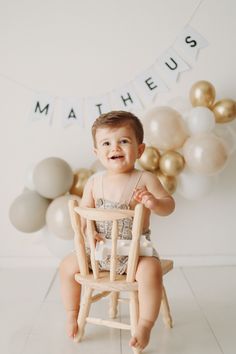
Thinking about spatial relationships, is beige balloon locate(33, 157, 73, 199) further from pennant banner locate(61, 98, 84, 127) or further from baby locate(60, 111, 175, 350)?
baby locate(60, 111, 175, 350)

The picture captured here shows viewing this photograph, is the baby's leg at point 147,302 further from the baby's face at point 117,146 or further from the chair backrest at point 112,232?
the baby's face at point 117,146

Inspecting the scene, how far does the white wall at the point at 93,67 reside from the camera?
2734 millimetres

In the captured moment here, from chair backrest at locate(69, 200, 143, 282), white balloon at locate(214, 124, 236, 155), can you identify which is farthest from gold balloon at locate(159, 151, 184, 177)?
chair backrest at locate(69, 200, 143, 282)

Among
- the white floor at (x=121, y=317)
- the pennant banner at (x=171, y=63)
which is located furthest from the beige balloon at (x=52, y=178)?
the pennant banner at (x=171, y=63)

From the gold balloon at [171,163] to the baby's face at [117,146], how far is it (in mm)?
585

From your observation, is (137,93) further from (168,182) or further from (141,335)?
(141,335)

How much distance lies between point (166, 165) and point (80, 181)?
46 centimetres

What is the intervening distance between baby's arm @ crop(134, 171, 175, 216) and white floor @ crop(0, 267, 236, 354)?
19.0 inches

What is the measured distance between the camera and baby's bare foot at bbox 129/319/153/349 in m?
1.55

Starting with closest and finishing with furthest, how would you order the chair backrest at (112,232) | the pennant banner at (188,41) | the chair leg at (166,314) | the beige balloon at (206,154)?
1. the chair backrest at (112,232)
2. the chair leg at (166,314)
3. the beige balloon at (206,154)
4. the pennant banner at (188,41)

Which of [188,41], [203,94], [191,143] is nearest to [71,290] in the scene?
[191,143]

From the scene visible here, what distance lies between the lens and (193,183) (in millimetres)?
2426

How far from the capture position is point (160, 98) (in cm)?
276

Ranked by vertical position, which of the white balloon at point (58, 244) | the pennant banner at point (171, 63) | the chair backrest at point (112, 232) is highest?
the pennant banner at point (171, 63)
